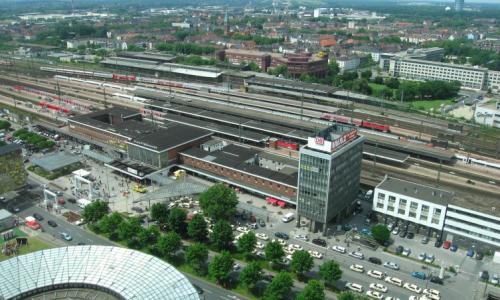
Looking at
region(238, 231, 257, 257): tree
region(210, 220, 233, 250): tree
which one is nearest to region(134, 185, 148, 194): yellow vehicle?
region(210, 220, 233, 250): tree

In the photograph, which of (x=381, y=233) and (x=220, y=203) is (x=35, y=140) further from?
(x=381, y=233)

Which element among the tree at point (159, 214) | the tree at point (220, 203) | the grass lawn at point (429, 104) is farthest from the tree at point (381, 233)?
the grass lawn at point (429, 104)

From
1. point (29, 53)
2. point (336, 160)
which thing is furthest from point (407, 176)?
point (29, 53)

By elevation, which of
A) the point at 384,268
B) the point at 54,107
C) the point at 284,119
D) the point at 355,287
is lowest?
the point at 384,268

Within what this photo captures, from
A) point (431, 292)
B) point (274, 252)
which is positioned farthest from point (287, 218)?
point (431, 292)

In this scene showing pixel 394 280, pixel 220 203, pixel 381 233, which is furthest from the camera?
pixel 220 203
